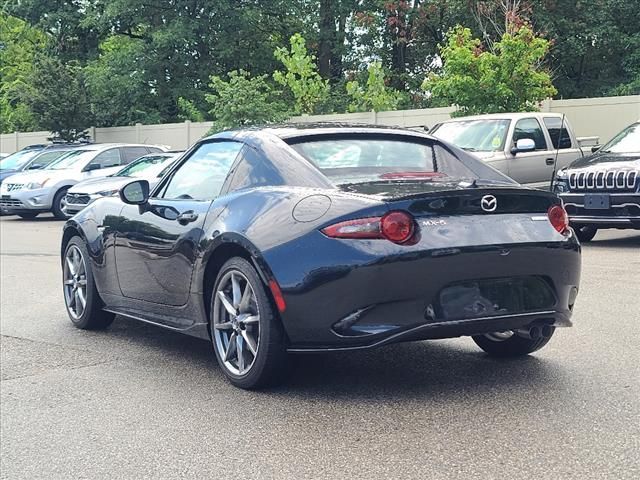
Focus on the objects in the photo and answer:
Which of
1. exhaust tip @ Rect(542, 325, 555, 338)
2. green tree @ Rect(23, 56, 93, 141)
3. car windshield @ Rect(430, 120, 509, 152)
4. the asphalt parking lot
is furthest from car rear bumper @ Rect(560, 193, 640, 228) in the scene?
green tree @ Rect(23, 56, 93, 141)

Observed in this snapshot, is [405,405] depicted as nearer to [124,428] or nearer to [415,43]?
[124,428]

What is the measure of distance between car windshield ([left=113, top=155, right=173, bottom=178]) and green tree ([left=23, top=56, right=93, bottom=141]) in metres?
16.0

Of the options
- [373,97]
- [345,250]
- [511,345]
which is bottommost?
[373,97]

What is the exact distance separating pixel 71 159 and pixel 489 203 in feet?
58.0

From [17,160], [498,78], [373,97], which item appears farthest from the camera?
[373,97]

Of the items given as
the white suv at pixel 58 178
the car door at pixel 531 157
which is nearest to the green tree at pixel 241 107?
the white suv at pixel 58 178

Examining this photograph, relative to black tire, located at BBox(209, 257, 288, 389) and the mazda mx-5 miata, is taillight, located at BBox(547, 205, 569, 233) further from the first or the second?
black tire, located at BBox(209, 257, 288, 389)

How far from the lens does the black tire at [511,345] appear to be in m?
5.66

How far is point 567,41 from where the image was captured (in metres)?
30.2

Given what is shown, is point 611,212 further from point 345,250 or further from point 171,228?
point 345,250

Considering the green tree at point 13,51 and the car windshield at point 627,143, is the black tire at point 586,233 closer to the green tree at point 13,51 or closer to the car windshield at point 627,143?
the car windshield at point 627,143

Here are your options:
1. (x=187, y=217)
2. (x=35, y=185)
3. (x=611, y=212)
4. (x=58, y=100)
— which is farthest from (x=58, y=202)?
(x=187, y=217)

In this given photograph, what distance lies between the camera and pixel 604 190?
36.9 ft

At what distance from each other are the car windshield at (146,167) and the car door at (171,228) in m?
10.1
